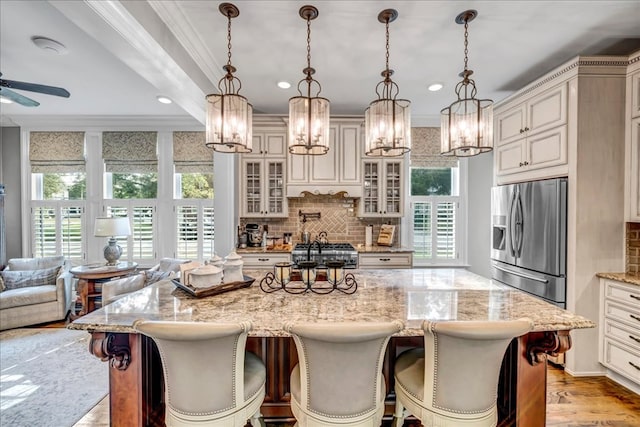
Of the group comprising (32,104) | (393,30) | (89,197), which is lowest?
(89,197)

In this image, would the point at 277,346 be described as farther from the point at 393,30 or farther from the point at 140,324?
the point at 393,30

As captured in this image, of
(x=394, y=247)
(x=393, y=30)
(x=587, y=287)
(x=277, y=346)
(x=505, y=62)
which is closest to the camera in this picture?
(x=277, y=346)

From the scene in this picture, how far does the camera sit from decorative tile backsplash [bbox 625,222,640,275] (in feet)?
8.27

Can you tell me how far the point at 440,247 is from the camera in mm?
4527

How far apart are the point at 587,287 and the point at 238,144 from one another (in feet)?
10.2

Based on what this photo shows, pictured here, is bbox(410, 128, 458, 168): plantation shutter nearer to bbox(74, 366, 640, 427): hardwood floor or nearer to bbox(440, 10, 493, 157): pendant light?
bbox(440, 10, 493, 157): pendant light

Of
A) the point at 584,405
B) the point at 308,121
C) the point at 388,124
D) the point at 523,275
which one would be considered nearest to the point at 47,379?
the point at 308,121

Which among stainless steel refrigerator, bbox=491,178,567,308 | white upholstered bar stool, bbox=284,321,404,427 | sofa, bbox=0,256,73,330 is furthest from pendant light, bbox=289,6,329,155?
sofa, bbox=0,256,73,330

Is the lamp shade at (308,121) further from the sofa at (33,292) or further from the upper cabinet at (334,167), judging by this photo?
the sofa at (33,292)

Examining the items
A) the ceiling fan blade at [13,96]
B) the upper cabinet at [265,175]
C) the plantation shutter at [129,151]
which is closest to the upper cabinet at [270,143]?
the upper cabinet at [265,175]

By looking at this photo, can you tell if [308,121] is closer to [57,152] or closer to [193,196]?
[193,196]

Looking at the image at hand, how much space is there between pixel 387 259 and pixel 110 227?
12.0 feet

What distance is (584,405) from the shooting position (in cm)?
218

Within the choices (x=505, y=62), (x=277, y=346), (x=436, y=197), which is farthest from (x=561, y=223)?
(x=277, y=346)
